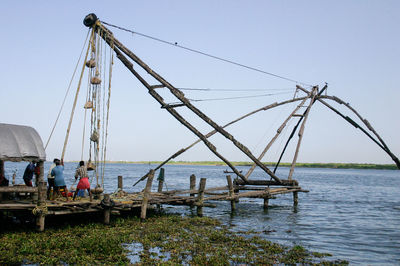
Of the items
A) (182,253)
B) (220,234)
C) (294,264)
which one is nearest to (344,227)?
(220,234)

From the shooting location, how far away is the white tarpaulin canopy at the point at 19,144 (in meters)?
13.4

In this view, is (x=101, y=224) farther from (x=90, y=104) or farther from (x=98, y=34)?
(x=98, y=34)

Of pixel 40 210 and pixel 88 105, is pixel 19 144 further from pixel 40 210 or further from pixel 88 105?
pixel 88 105

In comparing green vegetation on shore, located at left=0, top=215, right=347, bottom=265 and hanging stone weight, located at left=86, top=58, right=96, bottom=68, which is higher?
hanging stone weight, located at left=86, top=58, right=96, bottom=68

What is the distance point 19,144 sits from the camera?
1380 cm

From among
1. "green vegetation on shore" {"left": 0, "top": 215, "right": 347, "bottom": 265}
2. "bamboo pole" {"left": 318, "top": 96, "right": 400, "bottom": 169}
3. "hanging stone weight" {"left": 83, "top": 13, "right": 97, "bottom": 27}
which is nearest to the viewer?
"green vegetation on shore" {"left": 0, "top": 215, "right": 347, "bottom": 265}

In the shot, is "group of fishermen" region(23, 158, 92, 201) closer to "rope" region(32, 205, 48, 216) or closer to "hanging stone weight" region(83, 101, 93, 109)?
"rope" region(32, 205, 48, 216)

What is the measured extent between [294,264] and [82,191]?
1154 centimetres

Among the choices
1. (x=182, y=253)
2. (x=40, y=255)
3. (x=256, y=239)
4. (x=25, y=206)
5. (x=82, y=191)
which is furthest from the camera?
(x=82, y=191)

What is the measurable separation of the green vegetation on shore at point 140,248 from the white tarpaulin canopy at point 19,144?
9.96 ft

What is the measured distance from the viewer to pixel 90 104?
14242 millimetres

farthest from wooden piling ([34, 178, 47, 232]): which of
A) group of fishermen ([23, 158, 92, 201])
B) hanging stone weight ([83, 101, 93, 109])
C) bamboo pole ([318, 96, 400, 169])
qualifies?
bamboo pole ([318, 96, 400, 169])

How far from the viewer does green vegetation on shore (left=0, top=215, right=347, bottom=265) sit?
11172mm

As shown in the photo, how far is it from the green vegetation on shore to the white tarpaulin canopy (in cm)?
304
